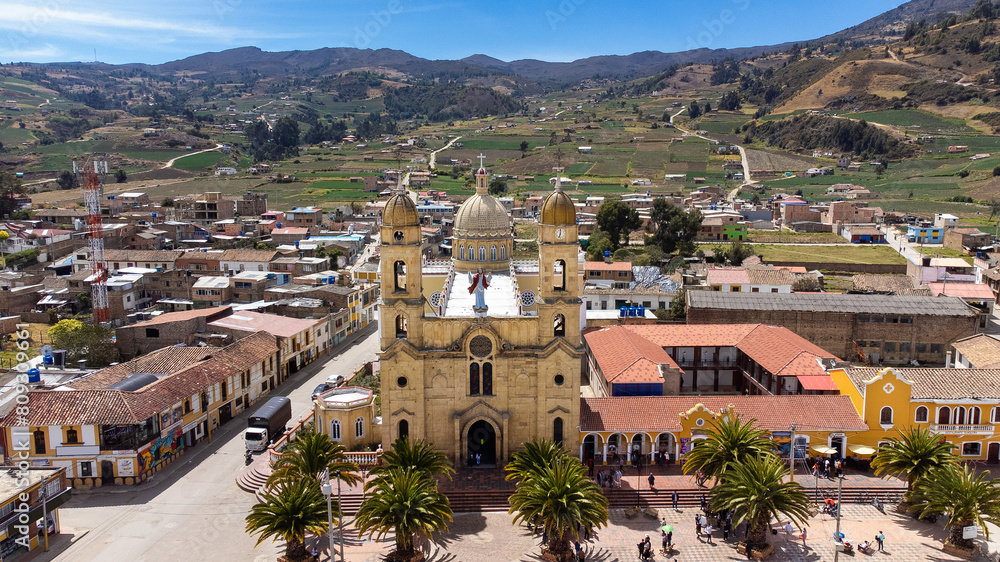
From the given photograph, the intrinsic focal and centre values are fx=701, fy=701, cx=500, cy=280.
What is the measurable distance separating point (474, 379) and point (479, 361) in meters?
0.96

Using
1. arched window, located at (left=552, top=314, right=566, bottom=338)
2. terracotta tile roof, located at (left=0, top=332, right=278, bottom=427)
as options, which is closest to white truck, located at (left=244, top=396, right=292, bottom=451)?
terracotta tile roof, located at (left=0, top=332, right=278, bottom=427)

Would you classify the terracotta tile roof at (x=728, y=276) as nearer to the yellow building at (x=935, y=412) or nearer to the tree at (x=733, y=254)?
the tree at (x=733, y=254)

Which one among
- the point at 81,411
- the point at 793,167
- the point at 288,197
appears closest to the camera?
the point at 81,411

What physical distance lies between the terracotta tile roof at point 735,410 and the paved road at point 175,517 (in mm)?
15897

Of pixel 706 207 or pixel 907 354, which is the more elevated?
pixel 706 207

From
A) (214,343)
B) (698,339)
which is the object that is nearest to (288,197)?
(214,343)

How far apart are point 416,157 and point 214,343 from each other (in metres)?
147

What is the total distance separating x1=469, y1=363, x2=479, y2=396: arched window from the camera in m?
32.7

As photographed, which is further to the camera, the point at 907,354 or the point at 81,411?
the point at 907,354

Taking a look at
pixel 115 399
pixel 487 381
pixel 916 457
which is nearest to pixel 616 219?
pixel 487 381

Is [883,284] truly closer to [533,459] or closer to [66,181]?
[533,459]

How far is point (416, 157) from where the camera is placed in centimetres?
19050

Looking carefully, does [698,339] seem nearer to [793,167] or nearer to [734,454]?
[734,454]

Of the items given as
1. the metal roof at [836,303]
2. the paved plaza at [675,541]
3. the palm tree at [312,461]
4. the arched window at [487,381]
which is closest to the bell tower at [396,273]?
the arched window at [487,381]
